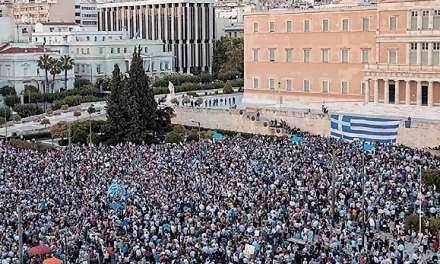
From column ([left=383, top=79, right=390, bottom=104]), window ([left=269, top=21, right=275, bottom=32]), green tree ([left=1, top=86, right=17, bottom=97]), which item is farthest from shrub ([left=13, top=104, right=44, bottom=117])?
column ([left=383, top=79, right=390, bottom=104])

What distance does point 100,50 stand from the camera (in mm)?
96750

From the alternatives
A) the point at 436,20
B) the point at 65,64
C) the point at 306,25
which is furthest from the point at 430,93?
the point at 65,64

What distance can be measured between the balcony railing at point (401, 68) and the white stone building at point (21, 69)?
42.4 meters

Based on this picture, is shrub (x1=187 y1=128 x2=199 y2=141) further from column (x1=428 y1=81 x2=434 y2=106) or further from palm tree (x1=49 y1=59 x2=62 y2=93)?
palm tree (x1=49 y1=59 x2=62 y2=93)

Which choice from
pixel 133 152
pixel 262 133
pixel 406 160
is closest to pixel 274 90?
pixel 262 133

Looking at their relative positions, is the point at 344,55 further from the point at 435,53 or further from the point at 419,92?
the point at 435,53

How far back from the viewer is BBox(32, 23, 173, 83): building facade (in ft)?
315

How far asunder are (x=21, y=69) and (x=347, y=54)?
40.9m

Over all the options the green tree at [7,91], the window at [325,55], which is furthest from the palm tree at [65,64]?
the window at [325,55]

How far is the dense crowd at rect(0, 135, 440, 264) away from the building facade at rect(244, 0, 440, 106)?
45.0ft

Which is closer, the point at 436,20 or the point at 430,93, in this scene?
the point at 436,20

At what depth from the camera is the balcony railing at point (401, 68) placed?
5225 cm

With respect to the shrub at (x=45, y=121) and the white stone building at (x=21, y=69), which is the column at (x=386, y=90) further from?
the white stone building at (x=21, y=69)

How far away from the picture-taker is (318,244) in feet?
85.8
